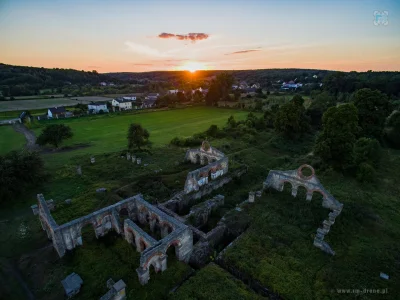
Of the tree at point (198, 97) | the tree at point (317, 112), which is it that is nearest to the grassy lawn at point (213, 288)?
the tree at point (317, 112)

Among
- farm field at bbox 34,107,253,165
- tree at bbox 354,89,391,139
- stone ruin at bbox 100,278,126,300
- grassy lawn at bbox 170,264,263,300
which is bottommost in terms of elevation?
farm field at bbox 34,107,253,165

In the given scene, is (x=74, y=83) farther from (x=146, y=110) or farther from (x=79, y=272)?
(x=79, y=272)

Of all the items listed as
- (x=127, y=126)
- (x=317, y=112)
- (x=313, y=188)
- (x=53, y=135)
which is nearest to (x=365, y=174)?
(x=313, y=188)

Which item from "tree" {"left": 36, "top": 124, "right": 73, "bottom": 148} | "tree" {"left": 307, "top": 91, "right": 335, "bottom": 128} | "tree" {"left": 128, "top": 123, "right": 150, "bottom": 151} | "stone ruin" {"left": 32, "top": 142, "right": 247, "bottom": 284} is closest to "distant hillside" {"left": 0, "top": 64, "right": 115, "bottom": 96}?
"tree" {"left": 36, "top": 124, "right": 73, "bottom": 148}

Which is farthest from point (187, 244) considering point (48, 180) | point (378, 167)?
point (378, 167)

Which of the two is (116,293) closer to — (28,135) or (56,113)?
(28,135)

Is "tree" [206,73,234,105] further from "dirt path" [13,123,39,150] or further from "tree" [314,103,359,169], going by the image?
"tree" [314,103,359,169]

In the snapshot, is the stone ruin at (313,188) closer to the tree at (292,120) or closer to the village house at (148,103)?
the tree at (292,120)
